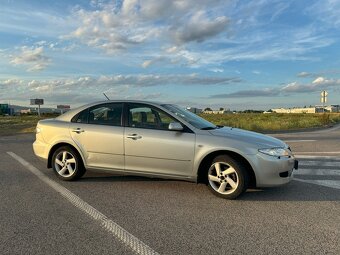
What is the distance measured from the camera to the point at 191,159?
606 cm

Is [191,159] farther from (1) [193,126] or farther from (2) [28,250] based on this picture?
(2) [28,250]

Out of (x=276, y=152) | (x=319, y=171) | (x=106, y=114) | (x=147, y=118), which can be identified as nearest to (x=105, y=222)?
(x=147, y=118)

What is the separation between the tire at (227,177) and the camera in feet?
19.0

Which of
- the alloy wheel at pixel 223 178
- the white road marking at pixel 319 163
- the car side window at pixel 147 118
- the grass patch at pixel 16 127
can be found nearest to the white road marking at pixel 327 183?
the white road marking at pixel 319 163

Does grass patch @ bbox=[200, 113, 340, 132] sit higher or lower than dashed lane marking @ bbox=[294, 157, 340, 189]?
higher

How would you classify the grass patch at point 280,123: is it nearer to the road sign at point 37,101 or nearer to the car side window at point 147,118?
the car side window at point 147,118

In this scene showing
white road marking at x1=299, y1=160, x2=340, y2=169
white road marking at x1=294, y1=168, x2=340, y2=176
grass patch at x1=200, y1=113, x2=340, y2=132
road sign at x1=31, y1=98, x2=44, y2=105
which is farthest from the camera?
road sign at x1=31, y1=98, x2=44, y2=105

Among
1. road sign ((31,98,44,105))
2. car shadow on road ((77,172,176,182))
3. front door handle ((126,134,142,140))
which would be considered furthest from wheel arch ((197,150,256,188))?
road sign ((31,98,44,105))

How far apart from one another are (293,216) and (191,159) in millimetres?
1780

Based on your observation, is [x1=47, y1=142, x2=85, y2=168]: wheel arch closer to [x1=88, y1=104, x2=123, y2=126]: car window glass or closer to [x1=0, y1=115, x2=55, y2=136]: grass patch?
[x1=88, y1=104, x2=123, y2=126]: car window glass

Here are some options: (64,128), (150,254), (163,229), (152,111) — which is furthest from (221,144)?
(64,128)

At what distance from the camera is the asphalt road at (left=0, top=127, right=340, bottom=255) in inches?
157

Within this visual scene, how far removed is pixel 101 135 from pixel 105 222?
2340 mm

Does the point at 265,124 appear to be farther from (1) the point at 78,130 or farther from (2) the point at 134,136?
(2) the point at 134,136
